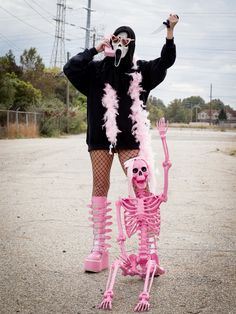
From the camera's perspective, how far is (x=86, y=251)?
448 centimetres

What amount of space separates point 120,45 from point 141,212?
1272 millimetres

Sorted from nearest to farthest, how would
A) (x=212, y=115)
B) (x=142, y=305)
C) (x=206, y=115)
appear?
(x=142, y=305) < (x=212, y=115) < (x=206, y=115)

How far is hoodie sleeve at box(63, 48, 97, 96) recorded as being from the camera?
3838mm

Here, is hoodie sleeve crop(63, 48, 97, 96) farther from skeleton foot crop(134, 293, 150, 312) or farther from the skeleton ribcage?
skeleton foot crop(134, 293, 150, 312)

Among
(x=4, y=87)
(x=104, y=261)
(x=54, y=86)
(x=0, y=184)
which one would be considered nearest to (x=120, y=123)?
(x=104, y=261)

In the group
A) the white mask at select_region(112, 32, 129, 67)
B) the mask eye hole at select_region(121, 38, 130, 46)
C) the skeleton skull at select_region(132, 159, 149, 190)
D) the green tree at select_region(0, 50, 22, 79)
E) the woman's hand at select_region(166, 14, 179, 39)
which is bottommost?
the skeleton skull at select_region(132, 159, 149, 190)

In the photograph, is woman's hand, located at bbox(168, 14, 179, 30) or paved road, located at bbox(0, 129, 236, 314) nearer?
paved road, located at bbox(0, 129, 236, 314)

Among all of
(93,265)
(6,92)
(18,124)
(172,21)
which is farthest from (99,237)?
(6,92)

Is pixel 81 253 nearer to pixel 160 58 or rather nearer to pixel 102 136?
pixel 102 136

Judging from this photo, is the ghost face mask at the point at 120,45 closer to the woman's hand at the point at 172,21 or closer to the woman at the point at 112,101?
the woman at the point at 112,101

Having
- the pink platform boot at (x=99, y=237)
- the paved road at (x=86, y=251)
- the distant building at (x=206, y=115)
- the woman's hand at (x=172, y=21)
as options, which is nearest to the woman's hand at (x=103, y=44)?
the woman's hand at (x=172, y=21)

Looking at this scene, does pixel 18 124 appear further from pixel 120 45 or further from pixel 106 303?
pixel 106 303

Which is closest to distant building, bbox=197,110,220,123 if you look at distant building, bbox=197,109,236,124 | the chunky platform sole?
distant building, bbox=197,109,236,124

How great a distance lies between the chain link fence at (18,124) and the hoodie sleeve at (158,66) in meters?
24.2
